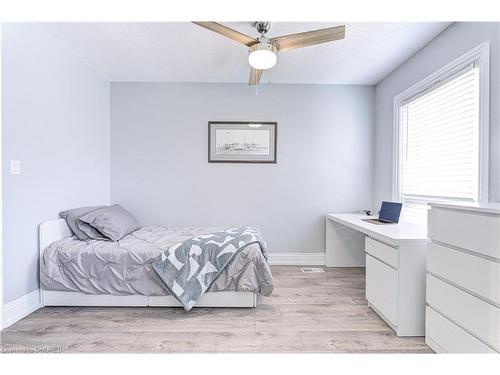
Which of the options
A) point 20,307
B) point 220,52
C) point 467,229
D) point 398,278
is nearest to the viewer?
point 467,229

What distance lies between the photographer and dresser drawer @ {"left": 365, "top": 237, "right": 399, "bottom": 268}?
196 cm

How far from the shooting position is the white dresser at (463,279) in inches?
51.3

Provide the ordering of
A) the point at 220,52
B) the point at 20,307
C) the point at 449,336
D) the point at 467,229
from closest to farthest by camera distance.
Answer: the point at 467,229 → the point at 449,336 → the point at 20,307 → the point at 220,52

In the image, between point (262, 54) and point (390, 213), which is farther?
point (390, 213)

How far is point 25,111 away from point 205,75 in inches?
74.9

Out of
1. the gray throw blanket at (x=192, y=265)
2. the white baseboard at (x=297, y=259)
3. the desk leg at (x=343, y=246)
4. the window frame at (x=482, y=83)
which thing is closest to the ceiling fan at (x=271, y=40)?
the window frame at (x=482, y=83)

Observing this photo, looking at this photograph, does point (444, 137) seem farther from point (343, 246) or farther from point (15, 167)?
point (15, 167)

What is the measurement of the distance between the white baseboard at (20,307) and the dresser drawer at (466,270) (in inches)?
121

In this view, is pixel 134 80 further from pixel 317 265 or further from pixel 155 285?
pixel 317 265

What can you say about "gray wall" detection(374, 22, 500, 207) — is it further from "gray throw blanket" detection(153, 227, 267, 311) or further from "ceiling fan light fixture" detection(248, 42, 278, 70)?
"gray throw blanket" detection(153, 227, 267, 311)

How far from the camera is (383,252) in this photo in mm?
2104

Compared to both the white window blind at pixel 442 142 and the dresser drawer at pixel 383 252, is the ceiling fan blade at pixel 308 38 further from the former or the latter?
the dresser drawer at pixel 383 252

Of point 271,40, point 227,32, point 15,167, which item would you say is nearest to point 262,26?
point 271,40

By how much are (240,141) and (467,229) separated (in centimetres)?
267
